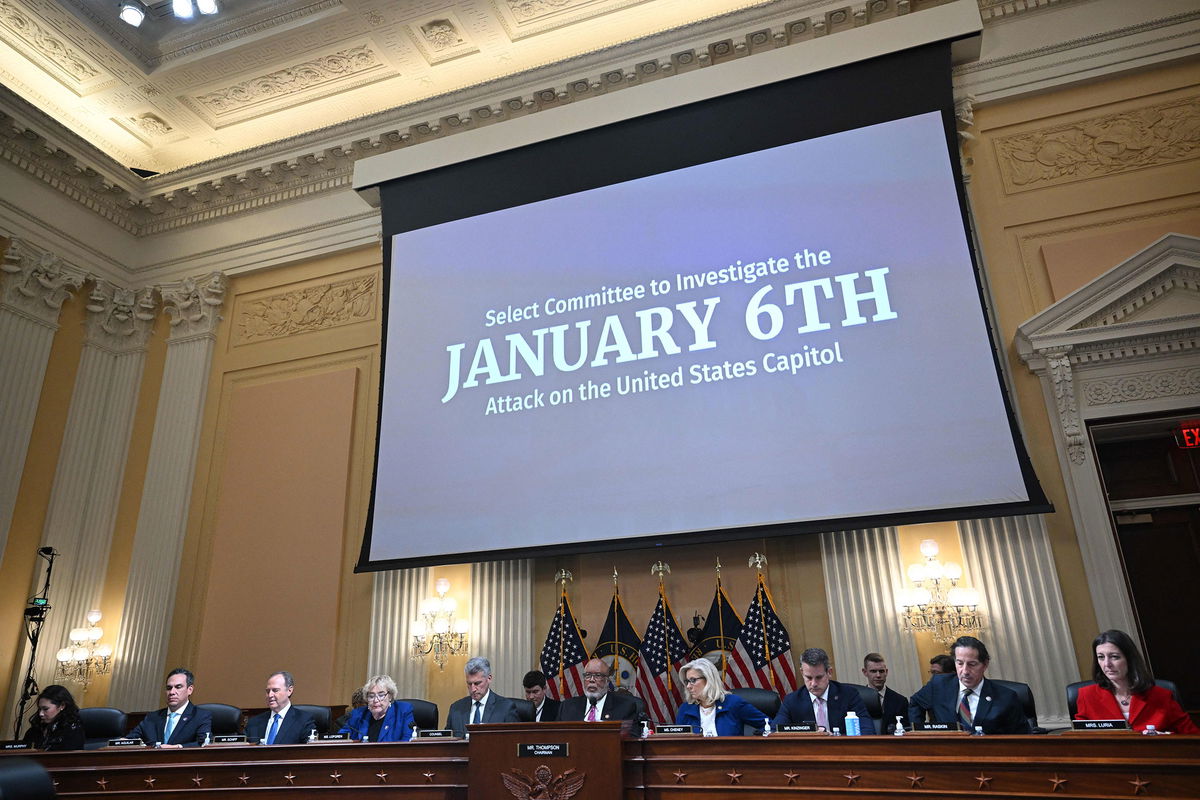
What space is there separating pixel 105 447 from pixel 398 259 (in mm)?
3792

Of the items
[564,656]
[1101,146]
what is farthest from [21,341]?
[1101,146]

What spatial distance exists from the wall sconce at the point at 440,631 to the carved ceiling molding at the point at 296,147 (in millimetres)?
4637

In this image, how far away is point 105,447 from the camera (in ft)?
28.8

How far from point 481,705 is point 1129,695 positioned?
351 cm

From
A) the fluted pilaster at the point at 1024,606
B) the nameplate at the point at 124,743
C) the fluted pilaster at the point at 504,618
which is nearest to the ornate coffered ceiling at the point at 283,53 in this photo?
the fluted pilaster at the point at 504,618

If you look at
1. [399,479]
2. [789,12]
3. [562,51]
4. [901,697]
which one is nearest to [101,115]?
[562,51]

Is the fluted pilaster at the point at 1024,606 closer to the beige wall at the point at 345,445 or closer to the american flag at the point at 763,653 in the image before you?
the beige wall at the point at 345,445

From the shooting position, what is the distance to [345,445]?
26.0ft

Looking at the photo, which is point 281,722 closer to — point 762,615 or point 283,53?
point 762,615

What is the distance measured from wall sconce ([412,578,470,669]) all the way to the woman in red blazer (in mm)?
4596

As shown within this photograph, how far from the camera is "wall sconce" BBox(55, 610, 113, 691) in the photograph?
7.74 meters

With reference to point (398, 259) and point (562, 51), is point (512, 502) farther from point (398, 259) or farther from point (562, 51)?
point (562, 51)

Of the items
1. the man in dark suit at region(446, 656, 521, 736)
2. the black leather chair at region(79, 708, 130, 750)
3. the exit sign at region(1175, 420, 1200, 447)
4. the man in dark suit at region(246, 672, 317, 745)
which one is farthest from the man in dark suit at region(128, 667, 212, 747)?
the exit sign at region(1175, 420, 1200, 447)

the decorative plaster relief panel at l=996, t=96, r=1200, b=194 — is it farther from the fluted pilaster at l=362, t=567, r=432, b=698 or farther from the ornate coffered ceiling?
the fluted pilaster at l=362, t=567, r=432, b=698
